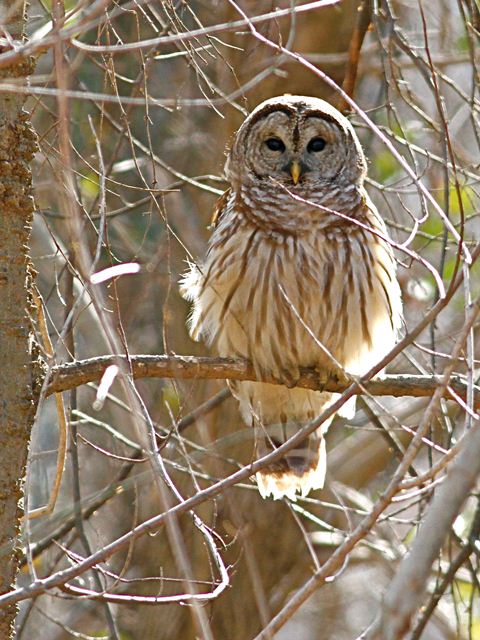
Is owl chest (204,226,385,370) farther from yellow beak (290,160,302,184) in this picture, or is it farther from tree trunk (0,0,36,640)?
tree trunk (0,0,36,640)

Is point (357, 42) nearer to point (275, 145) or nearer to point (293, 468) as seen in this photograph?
point (275, 145)

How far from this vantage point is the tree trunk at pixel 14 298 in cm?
297

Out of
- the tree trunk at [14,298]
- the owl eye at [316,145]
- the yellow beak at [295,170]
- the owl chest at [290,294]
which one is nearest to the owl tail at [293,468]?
the owl chest at [290,294]

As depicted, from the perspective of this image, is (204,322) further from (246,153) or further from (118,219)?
(118,219)

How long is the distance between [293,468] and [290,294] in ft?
3.31

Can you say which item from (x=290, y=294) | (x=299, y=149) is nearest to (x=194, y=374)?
(x=290, y=294)

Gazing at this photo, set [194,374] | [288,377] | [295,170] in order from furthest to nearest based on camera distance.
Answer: [295,170]
[288,377]
[194,374]

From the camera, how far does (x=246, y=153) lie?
5.15m

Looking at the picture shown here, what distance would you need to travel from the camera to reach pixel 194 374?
3504mm

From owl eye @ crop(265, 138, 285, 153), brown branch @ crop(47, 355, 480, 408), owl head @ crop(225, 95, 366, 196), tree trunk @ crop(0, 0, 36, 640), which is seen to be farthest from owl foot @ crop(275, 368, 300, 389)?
tree trunk @ crop(0, 0, 36, 640)

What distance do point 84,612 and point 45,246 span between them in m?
2.47

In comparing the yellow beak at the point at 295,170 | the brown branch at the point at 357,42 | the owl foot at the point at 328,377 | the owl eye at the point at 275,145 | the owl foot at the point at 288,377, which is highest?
the brown branch at the point at 357,42

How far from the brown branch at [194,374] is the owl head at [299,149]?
3.84 ft

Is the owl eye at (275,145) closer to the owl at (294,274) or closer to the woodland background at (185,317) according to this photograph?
the owl at (294,274)
